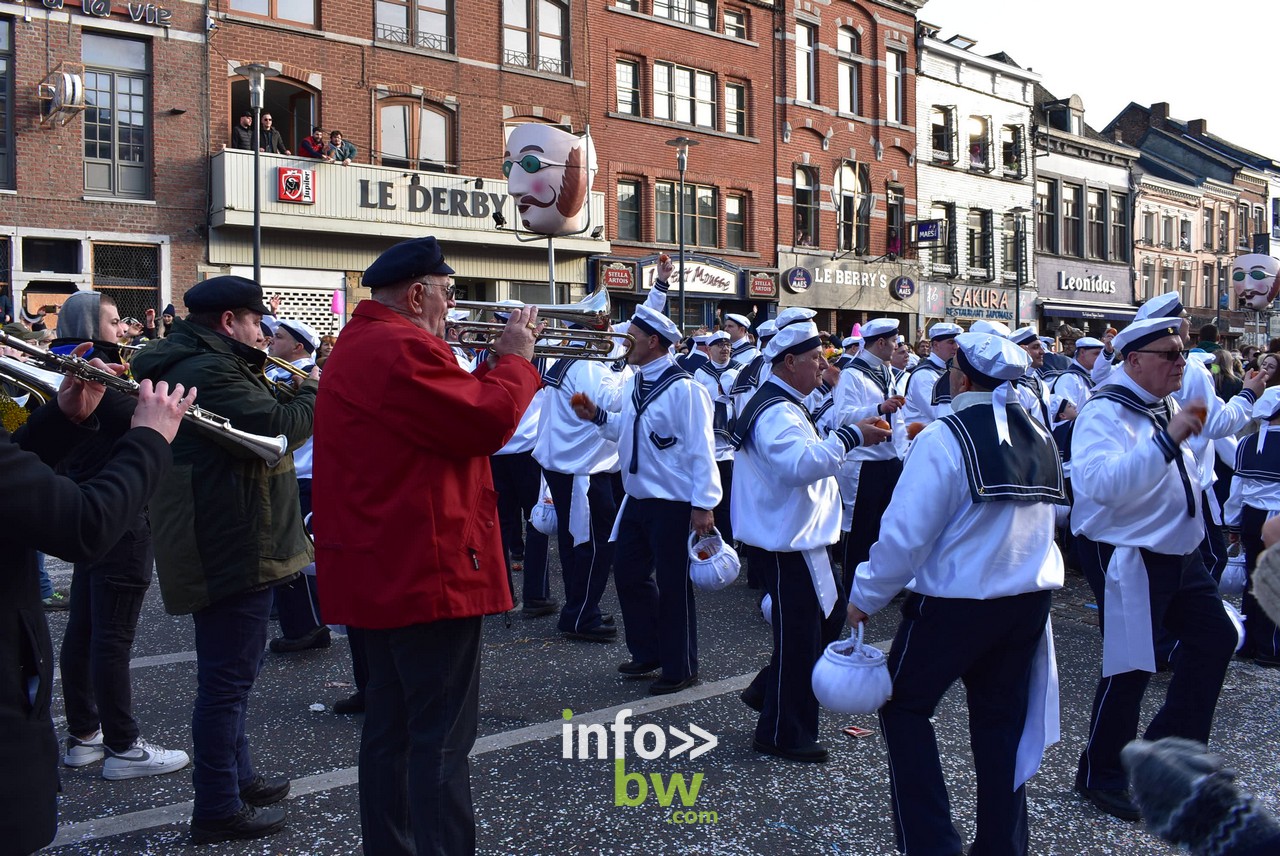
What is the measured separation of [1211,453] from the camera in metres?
7.78

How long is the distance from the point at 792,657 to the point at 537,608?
307 cm

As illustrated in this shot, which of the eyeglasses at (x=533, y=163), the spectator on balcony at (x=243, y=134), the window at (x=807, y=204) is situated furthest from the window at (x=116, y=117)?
the window at (x=807, y=204)

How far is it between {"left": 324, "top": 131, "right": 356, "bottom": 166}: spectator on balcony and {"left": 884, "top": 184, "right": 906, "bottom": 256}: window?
1710 cm

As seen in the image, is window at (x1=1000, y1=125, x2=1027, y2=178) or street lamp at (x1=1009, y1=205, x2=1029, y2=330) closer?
street lamp at (x1=1009, y1=205, x2=1029, y2=330)

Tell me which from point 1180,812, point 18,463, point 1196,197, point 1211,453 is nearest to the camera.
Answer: point 1180,812

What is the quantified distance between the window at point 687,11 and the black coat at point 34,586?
2581 cm

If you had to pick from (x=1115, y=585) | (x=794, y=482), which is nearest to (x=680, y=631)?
(x=794, y=482)

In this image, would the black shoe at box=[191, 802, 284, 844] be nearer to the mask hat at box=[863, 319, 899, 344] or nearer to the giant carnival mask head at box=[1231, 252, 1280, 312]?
the mask hat at box=[863, 319, 899, 344]

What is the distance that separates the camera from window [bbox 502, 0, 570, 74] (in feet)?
76.7

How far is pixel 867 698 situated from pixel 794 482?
135 centimetres

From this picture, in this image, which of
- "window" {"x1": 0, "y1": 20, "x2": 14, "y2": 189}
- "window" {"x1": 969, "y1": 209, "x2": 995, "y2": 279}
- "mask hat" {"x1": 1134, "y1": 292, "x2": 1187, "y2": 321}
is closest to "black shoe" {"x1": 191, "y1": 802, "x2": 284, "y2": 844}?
"mask hat" {"x1": 1134, "y1": 292, "x2": 1187, "y2": 321}

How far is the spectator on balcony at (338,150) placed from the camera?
20203mm

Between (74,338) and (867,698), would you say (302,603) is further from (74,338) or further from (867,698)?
(867,698)
